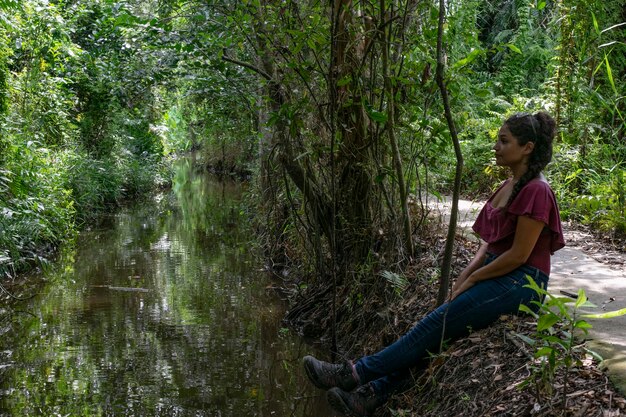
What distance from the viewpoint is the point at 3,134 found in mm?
9250

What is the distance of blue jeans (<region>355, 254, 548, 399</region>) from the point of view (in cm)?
394

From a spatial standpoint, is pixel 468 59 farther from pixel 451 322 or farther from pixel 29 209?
pixel 29 209

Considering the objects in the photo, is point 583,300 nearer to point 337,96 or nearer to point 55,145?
point 337,96

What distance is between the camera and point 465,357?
4141 mm

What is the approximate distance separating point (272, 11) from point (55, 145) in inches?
309

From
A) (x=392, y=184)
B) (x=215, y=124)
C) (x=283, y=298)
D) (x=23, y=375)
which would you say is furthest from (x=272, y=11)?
(x=215, y=124)

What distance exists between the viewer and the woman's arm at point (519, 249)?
12.5ft

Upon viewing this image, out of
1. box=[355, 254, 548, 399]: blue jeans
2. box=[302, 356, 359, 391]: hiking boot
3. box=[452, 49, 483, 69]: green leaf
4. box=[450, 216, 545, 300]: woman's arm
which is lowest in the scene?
box=[302, 356, 359, 391]: hiking boot

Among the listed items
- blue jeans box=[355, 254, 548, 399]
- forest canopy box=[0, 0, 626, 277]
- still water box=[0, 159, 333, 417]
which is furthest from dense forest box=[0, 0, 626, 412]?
blue jeans box=[355, 254, 548, 399]

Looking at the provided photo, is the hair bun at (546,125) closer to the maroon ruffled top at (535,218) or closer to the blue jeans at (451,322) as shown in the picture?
the maroon ruffled top at (535,218)

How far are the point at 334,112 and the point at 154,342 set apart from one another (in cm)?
309

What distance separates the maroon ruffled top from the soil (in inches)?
16.8

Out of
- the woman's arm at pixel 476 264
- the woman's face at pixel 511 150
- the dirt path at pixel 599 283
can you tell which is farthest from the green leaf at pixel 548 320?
the woman's face at pixel 511 150

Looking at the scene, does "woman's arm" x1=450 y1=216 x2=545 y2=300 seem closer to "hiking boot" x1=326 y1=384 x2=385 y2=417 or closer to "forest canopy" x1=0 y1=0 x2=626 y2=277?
"hiking boot" x1=326 y1=384 x2=385 y2=417
